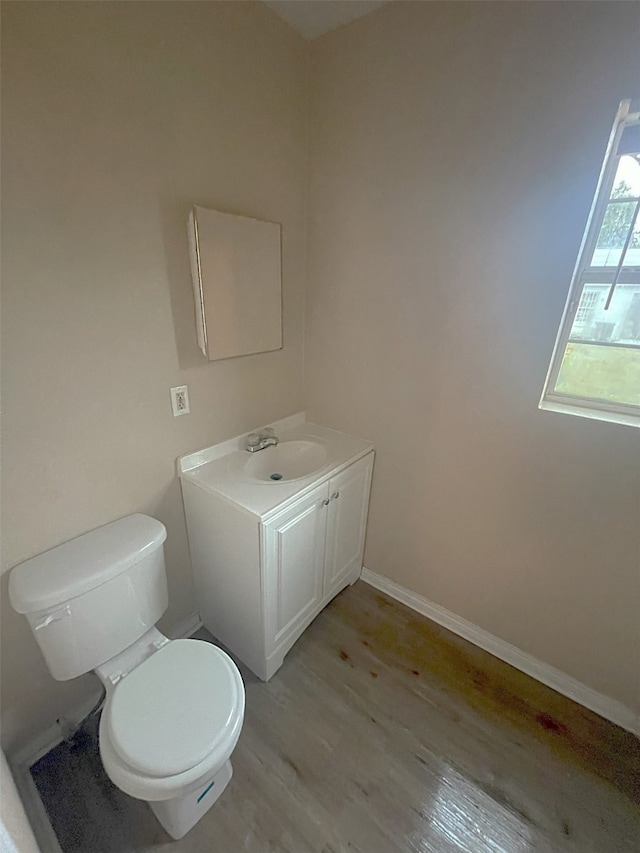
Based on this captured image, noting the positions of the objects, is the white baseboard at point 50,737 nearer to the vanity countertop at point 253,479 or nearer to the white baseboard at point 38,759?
the white baseboard at point 38,759

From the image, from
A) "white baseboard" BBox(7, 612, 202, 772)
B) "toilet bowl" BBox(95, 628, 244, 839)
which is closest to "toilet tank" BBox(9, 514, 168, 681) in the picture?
"toilet bowl" BBox(95, 628, 244, 839)

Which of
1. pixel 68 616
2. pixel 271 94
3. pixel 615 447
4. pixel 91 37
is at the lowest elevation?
pixel 68 616

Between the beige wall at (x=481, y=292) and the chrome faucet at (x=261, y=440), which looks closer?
the beige wall at (x=481, y=292)

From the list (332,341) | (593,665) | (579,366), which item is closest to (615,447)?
(579,366)

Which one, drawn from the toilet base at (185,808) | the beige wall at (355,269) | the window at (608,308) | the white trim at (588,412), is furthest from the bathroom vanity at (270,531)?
the window at (608,308)

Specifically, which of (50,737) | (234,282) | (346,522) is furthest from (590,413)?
(50,737)

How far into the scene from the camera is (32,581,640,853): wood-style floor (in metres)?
1.11

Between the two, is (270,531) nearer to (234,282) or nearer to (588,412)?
(234,282)

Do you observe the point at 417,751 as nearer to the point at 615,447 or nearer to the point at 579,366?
the point at 615,447

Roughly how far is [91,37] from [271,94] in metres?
0.67

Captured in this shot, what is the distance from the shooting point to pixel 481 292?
1334 millimetres

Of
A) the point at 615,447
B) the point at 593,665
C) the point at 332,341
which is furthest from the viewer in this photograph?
the point at 332,341

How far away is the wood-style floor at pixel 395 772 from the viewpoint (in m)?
1.11

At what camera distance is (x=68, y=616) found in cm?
107
